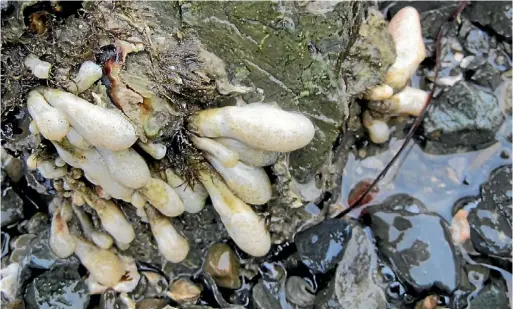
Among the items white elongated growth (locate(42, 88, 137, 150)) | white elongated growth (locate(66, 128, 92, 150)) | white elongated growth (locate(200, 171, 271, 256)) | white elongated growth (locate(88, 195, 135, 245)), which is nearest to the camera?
white elongated growth (locate(42, 88, 137, 150))

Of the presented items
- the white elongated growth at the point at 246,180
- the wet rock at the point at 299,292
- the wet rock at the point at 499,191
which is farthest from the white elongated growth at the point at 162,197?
the wet rock at the point at 499,191

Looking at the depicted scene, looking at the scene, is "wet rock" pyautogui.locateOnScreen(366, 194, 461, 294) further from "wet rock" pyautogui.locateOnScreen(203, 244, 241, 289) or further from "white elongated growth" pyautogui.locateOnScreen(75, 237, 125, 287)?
"white elongated growth" pyautogui.locateOnScreen(75, 237, 125, 287)

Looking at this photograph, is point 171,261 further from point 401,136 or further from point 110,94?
point 401,136

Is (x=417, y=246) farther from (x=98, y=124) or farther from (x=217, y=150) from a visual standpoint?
(x=98, y=124)

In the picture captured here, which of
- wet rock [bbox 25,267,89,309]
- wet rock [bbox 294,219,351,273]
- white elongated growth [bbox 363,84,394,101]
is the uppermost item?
white elongated growth [bbox 363,84,394,101]

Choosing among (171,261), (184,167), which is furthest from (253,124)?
(171,261)

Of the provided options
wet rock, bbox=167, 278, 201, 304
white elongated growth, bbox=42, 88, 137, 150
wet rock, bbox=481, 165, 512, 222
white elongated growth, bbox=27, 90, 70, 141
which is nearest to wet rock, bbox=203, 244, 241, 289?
wet rock, bbox=167, 278, 201, 304
